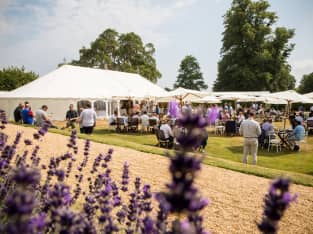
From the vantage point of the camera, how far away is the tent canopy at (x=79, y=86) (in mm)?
27562

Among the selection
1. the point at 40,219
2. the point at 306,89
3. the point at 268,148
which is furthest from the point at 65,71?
the point at 306,89

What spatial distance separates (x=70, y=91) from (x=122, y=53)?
2954 cm

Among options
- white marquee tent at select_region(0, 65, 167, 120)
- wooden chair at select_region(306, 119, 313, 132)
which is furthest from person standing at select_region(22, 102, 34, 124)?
wooden chair at select_region(306, 119, 313, 132)

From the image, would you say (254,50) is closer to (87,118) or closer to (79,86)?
(79,86)

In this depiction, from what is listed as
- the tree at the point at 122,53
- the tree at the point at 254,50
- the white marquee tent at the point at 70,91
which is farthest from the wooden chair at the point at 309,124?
the tree at the point at 122,53

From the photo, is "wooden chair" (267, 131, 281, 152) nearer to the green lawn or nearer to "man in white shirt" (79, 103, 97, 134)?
the green lawn

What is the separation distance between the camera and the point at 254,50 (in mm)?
46500

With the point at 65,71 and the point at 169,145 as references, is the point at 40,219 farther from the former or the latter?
the point at 65,71

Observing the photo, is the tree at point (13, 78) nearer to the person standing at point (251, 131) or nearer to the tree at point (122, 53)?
the tree at point (122, 53)

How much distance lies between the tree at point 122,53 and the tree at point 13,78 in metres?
14.0

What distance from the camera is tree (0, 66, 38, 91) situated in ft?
174

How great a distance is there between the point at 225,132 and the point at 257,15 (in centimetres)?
3609

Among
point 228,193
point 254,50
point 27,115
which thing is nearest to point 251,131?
point 228,193

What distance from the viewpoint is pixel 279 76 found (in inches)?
1797
